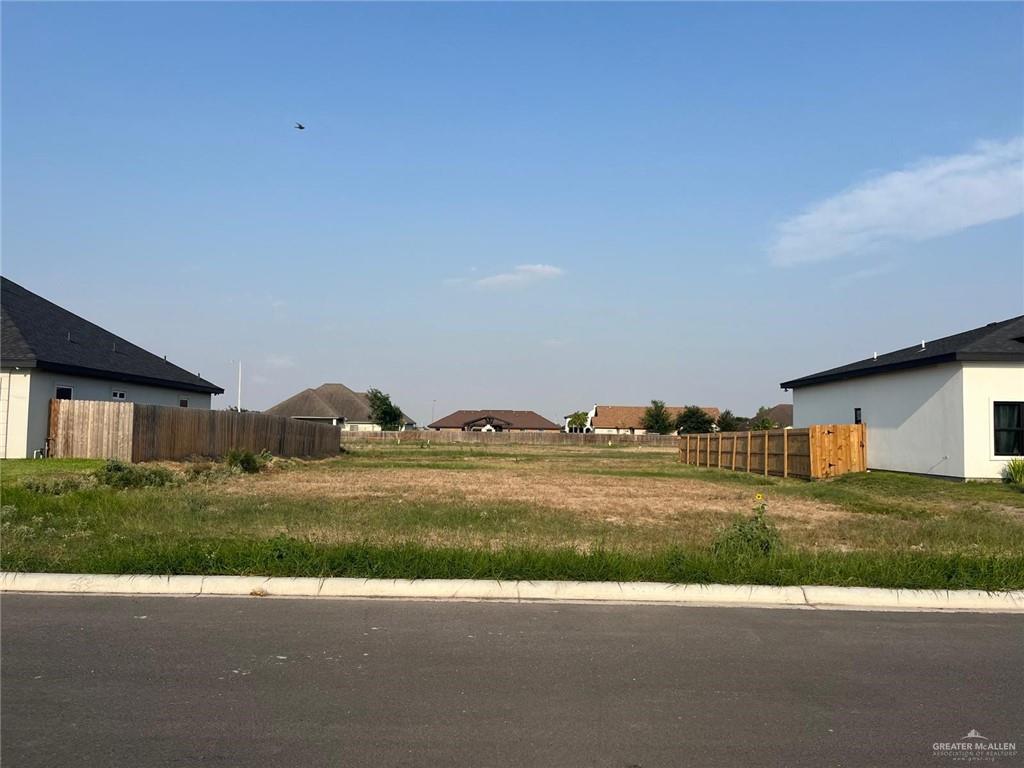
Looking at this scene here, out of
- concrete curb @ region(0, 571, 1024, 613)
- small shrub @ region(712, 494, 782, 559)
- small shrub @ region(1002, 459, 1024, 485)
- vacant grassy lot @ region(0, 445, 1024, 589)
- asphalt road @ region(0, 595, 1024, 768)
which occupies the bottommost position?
asphalt road @ region(0, 595, 1024, 768)

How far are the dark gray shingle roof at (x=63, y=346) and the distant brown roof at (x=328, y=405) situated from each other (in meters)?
50.0

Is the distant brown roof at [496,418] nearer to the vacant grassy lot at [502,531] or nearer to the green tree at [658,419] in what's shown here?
the green tree at [658,419]

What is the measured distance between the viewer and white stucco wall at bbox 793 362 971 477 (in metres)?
26.0

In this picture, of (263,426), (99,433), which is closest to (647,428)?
(263,426)

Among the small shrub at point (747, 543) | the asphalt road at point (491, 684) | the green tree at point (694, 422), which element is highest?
the green tree at point (694, 422)

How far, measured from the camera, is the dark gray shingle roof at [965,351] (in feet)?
82.7

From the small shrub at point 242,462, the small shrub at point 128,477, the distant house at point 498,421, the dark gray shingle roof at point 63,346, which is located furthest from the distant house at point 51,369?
the distant house at point 498,421

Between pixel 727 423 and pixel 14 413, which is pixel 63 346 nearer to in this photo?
pixel 14 413

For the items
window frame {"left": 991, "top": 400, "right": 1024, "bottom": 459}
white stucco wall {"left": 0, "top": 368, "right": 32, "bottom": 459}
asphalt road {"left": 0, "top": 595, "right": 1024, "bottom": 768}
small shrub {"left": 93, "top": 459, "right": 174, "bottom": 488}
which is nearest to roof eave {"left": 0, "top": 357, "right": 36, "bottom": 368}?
white stucco wall {"left": 0, "top": 368, "right": 32, "bottom": 459}

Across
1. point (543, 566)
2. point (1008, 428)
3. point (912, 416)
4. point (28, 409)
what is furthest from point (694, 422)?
point (543, 566)

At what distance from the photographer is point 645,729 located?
5.18 m

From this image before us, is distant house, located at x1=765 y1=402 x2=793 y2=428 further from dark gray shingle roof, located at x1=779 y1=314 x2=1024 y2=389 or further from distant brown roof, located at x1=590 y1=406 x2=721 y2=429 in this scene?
dark gray shingle roof, located at x1=779 y1=314 x2=1024 y2=389

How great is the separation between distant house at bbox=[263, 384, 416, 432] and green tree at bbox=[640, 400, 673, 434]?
30597 mm

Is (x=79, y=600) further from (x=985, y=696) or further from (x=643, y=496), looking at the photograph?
(x=643, y=496)
